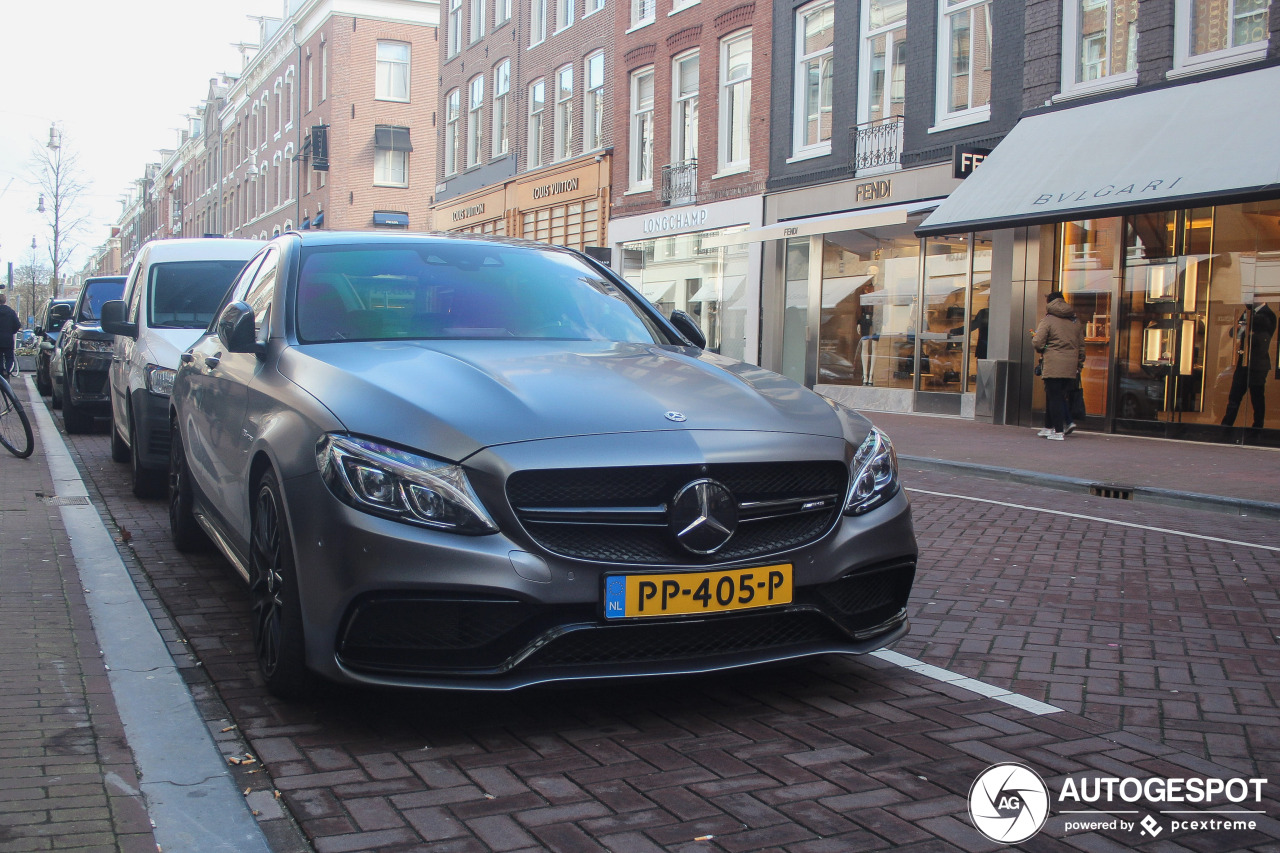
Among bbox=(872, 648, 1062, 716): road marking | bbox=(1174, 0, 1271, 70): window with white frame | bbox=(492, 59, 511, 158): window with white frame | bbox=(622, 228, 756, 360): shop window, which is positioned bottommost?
bbox=(872, 648, 1062, 716): road marking

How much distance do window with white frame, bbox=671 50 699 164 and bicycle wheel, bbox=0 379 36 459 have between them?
17.0m

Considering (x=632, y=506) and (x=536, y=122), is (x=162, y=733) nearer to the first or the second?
(x=632, y=506)

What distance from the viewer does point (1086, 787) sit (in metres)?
3.08

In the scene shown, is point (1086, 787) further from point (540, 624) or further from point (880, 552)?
point (540, 624)

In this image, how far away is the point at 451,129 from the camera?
127 feet

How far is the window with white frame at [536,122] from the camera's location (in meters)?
31.9

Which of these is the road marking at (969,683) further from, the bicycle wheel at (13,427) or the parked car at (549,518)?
the bicycle wheel at (13,427)

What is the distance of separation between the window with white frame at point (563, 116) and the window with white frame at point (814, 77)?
9.61m

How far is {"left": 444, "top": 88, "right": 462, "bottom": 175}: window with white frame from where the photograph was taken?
125ft

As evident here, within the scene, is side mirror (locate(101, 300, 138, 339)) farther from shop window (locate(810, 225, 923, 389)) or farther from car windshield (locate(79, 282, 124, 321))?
shop window (locate(810, 225, 923, 389))

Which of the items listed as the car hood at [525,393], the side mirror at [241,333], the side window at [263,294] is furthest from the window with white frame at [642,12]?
the car hood at [525,393]

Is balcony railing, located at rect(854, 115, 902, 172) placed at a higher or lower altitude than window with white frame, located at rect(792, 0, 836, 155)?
lower

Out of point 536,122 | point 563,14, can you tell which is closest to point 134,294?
point 563,14

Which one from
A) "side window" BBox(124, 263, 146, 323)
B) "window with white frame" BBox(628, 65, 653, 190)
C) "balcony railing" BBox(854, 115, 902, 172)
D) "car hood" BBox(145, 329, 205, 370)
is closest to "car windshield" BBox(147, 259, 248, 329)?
"side window" BBox(124, 263, 146, 323)
